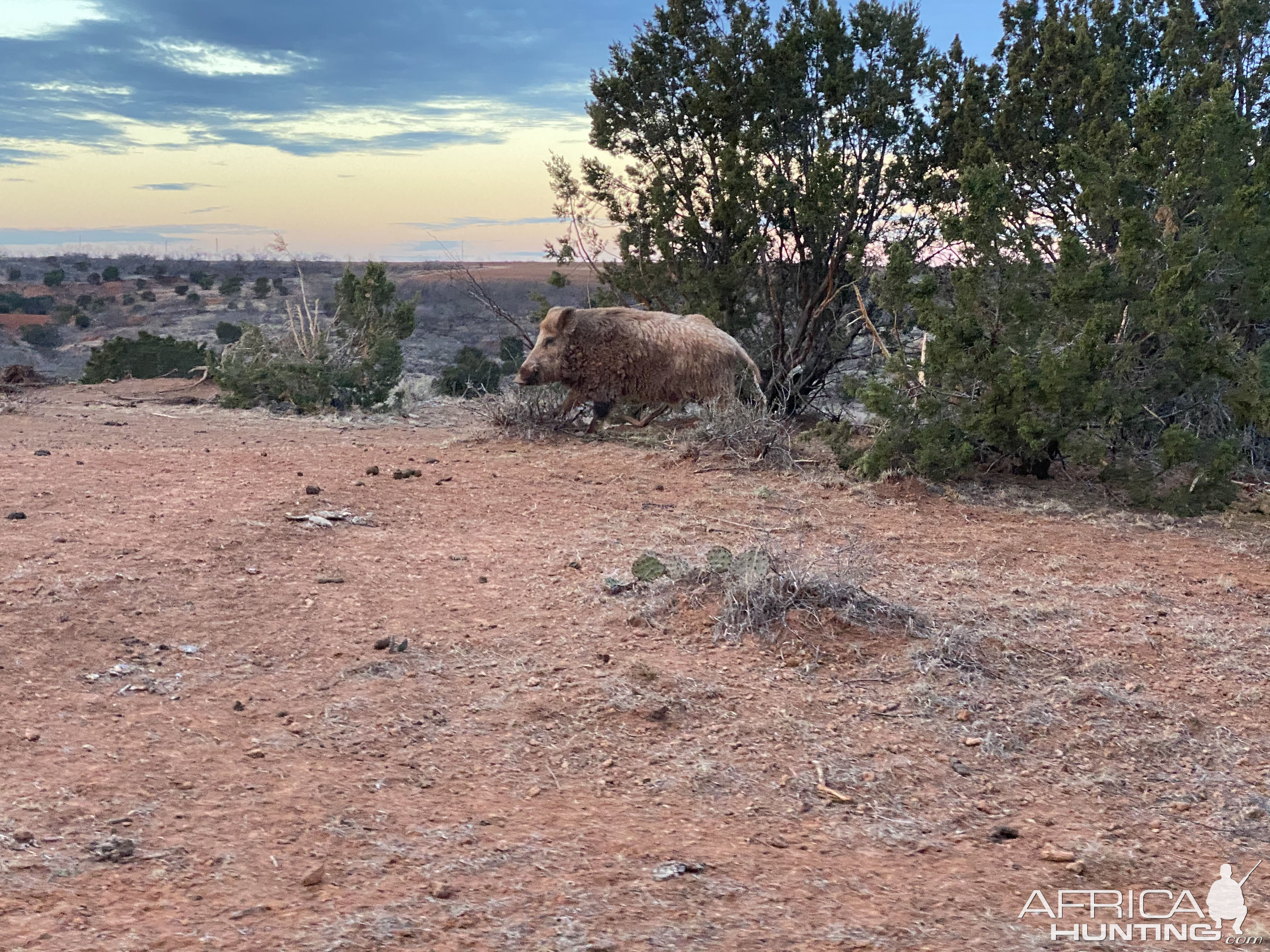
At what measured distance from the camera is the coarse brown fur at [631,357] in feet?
35.7

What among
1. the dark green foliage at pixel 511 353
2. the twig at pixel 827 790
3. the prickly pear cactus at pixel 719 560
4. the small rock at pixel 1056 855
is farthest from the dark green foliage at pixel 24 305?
the small rock at pixel 1056 855

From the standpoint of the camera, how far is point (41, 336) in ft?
105

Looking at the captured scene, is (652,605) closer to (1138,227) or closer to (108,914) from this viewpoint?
(108,914)

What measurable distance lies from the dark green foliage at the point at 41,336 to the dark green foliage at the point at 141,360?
15540mm

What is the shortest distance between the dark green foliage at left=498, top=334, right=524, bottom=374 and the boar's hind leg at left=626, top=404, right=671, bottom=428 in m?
4.63

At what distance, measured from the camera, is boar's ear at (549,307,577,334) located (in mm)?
11141

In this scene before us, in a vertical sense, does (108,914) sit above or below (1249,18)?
below

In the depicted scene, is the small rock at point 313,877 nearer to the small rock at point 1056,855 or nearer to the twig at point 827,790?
the twig at point 827,790

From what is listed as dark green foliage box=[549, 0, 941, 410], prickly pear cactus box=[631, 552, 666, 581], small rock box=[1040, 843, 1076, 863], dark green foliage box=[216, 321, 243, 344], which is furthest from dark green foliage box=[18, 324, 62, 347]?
small rock box=[1040, 843, 1076, 863]

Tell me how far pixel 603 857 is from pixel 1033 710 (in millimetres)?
2111

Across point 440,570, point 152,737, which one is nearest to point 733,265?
point 440,570

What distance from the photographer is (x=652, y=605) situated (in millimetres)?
5383

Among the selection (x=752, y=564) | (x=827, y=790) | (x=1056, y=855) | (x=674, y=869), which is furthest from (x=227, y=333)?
(x=1056, y=855)

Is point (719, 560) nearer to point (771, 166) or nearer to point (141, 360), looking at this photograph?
point (771, 166)
